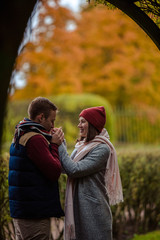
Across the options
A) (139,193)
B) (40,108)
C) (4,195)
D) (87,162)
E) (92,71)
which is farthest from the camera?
(92,71)

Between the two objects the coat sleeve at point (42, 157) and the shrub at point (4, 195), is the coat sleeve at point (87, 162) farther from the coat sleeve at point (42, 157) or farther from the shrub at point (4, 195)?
the shrub at point (4, 195)

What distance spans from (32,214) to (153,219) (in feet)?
13.4

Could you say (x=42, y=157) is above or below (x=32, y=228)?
above

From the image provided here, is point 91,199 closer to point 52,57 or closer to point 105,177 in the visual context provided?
point 105,177

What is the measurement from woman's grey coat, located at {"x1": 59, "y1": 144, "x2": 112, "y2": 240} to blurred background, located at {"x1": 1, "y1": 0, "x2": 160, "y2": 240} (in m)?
6.53

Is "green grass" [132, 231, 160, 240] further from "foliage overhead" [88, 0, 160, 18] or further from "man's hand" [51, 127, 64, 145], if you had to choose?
"foliage overhead" [88, 0, 160, 18]

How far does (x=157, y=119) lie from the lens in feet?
53.3

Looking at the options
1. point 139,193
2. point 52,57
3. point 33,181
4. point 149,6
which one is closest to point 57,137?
point 33,181

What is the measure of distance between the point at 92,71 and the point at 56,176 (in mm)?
12404

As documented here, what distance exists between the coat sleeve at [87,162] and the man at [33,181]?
0.52ft

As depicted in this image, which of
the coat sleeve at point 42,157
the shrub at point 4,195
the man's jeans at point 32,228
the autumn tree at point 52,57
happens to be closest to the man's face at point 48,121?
the coat sleeve at point 42,157

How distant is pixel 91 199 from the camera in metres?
3.16

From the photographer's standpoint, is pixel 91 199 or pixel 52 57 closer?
pixel 91 199

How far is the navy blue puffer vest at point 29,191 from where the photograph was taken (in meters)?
2.79
